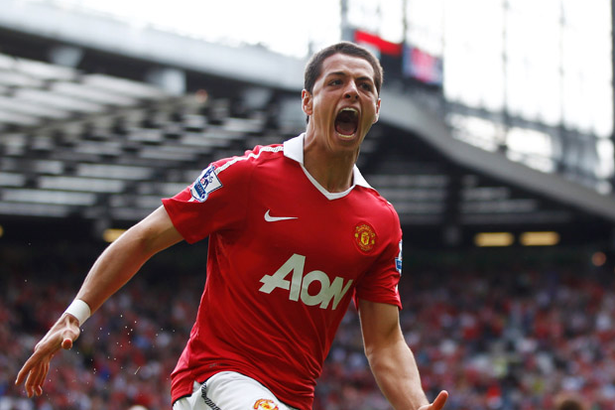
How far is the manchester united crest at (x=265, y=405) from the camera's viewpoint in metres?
3.24

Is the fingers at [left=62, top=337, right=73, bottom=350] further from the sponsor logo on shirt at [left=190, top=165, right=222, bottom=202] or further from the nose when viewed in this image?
the nose

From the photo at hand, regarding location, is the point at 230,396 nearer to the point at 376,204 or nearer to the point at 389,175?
the point at 376,204

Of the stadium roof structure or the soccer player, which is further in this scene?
the stadium roof structure

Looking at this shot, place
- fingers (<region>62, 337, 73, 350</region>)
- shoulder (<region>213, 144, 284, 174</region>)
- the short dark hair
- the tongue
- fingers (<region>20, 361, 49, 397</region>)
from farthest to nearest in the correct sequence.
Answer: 1. the short dark hair
2. the tongue
3. shoulder (<region>213, 144, 284, 174</region>)
4. fingers (<region>20, 361, 49, 397</region>)
5. fingers (<region>62, 337, 73, 350</region>)

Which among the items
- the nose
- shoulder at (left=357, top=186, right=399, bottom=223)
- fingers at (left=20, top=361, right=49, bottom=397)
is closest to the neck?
shoulder at (left=357, top=186, right=399, bottom=223)

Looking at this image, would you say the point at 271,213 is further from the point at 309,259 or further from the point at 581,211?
the point at 581,211

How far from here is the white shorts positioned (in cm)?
327

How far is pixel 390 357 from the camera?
3834 millimetres

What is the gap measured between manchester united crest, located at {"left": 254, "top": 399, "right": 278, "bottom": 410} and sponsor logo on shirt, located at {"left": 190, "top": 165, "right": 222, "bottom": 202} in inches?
34.0

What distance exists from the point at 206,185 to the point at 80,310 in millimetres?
729

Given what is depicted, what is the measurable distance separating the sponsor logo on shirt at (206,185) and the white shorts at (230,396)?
0.74 m

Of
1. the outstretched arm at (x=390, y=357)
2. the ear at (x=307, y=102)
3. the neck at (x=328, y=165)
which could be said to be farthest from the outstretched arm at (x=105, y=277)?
the outstretched arm at (x=390, y=357)

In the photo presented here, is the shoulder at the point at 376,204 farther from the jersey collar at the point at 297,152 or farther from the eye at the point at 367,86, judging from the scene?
the eye at the point at 367,86

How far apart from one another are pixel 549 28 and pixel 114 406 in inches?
929
